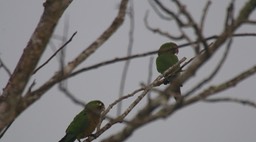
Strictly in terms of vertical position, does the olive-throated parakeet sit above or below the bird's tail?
above

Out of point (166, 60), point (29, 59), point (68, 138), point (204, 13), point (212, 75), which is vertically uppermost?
point (166, 60)

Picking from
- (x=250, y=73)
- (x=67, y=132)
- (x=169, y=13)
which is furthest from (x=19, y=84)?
(x=67, y=132)

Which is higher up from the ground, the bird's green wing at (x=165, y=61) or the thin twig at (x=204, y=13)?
the bird's green wing at (x=165, y=61)

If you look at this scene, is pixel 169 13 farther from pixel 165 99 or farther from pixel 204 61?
pixel 165 99

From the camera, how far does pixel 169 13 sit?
72.0 inches

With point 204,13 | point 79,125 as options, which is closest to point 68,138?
point 79,125

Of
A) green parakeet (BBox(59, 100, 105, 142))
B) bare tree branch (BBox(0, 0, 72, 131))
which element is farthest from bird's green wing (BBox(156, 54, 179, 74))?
bare tree branch (BBox(0, 0, 72, 131))

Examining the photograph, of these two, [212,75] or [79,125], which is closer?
[212,75]

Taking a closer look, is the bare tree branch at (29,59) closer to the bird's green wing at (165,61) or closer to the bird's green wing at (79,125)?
the bird's green wing at (79,125)

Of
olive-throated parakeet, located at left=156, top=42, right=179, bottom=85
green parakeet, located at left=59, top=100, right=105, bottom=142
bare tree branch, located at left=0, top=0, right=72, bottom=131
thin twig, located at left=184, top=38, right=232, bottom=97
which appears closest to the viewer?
thin twig, located at left=184, top=38, right=232, bottom=97

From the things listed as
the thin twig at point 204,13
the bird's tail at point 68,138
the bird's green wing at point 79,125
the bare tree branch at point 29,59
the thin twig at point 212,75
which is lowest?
the thin twig at point 212,75

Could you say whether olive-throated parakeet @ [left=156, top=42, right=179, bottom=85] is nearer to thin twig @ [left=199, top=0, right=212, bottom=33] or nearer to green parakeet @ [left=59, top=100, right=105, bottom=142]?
green parakeet @ [left=59, top=100, right=105, bottom=142]

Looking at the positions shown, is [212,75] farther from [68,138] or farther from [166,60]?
[166,60]

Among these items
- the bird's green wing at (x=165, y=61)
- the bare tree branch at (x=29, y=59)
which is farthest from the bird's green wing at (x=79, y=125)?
the bare tree branch at (x=29, y=59)
